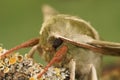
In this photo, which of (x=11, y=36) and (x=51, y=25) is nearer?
(x=51, y=25)

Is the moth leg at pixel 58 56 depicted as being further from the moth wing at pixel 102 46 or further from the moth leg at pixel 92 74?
the moth leg at pixel 92 74

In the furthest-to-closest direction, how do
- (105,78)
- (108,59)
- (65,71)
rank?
(108,59) < (105,78) < (65,71)

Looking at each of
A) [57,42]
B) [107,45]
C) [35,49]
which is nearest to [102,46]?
[107,45]

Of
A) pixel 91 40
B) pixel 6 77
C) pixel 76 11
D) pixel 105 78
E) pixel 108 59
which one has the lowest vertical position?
pixel 6 77

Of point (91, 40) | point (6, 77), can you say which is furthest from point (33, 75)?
point (91, 40)

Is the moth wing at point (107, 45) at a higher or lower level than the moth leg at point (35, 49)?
lower

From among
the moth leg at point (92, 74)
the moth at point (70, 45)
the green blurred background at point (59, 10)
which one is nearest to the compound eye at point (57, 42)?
the moth at point (70, 45)

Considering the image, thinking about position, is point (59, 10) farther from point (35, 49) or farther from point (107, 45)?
point (107, 45)

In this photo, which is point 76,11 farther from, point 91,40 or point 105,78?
point 91,40
